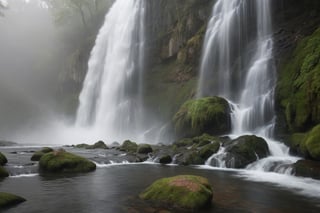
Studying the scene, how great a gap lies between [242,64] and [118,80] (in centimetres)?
2016

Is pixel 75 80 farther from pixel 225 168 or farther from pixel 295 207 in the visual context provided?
pixel 295 207

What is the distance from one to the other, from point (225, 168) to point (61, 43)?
64.7 metres

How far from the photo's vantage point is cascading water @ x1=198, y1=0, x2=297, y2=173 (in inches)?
998

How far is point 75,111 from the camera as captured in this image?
55781mm

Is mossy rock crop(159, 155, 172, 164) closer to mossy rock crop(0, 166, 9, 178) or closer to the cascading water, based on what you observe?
the cascading water

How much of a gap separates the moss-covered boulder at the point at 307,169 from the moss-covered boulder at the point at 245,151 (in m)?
3.02

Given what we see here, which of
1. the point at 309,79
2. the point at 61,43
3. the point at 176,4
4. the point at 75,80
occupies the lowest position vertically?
the point at 309,79

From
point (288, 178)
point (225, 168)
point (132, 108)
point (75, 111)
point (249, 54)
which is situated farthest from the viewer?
point (75, 111)

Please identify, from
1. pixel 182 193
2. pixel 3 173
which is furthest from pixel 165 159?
pixel 182 193

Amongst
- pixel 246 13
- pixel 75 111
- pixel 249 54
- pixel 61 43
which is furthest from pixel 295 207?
pixel 61 43

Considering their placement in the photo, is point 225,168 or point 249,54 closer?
point 225,168

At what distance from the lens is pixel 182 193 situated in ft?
29.9

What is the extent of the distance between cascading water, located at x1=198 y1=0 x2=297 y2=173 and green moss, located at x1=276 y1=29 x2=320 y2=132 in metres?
1.90

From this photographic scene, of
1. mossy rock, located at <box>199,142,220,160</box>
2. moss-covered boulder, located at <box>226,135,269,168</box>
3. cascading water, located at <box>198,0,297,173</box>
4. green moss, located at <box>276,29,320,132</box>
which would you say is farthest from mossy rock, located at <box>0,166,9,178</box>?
green moss, located at <box>276,29,320,132</box>
